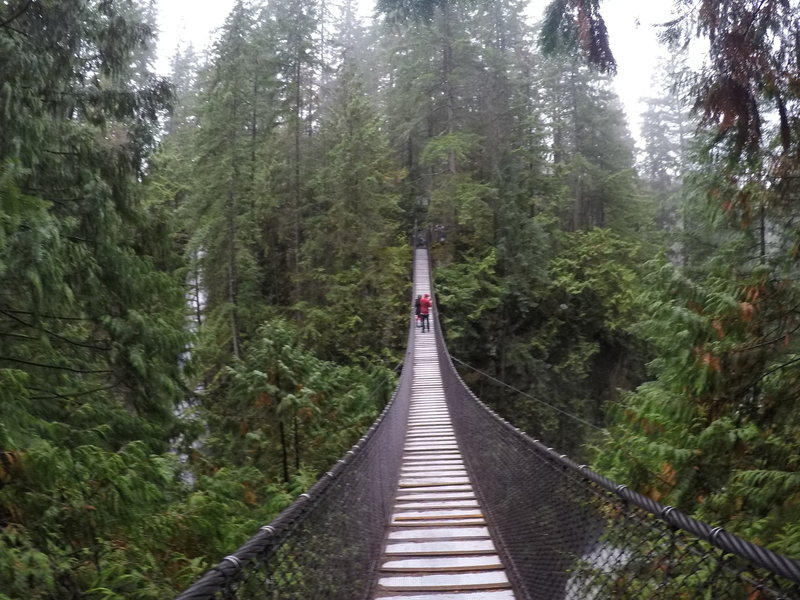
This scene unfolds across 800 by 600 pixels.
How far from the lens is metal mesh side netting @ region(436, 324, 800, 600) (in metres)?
1.38

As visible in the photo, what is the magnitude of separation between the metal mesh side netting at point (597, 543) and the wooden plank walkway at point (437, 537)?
0.13 m

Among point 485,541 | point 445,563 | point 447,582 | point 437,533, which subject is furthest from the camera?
point 437,533

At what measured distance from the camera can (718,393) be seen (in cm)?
335

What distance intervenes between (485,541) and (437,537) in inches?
11.9

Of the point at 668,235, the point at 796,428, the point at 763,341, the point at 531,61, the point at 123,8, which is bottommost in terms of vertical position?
the point at 796,428

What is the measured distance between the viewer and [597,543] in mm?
2154

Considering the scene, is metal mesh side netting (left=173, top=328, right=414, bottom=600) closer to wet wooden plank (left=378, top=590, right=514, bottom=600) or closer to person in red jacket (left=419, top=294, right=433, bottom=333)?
wet wooden plank (left=378, top=590, right=514, bottom=600)

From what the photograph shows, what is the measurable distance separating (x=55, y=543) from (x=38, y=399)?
1.74 meters

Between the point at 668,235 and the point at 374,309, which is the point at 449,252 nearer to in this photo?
the point at 374,309

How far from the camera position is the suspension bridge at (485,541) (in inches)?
58.1

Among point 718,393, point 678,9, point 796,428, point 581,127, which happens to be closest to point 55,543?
point 718,393

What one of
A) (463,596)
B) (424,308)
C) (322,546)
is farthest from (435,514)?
(424,308)

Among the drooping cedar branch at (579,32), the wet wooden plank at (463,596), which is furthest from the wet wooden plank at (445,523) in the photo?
→ the drooping cedar branch at (579,32)

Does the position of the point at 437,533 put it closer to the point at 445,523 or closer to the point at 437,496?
the point at 445,523
